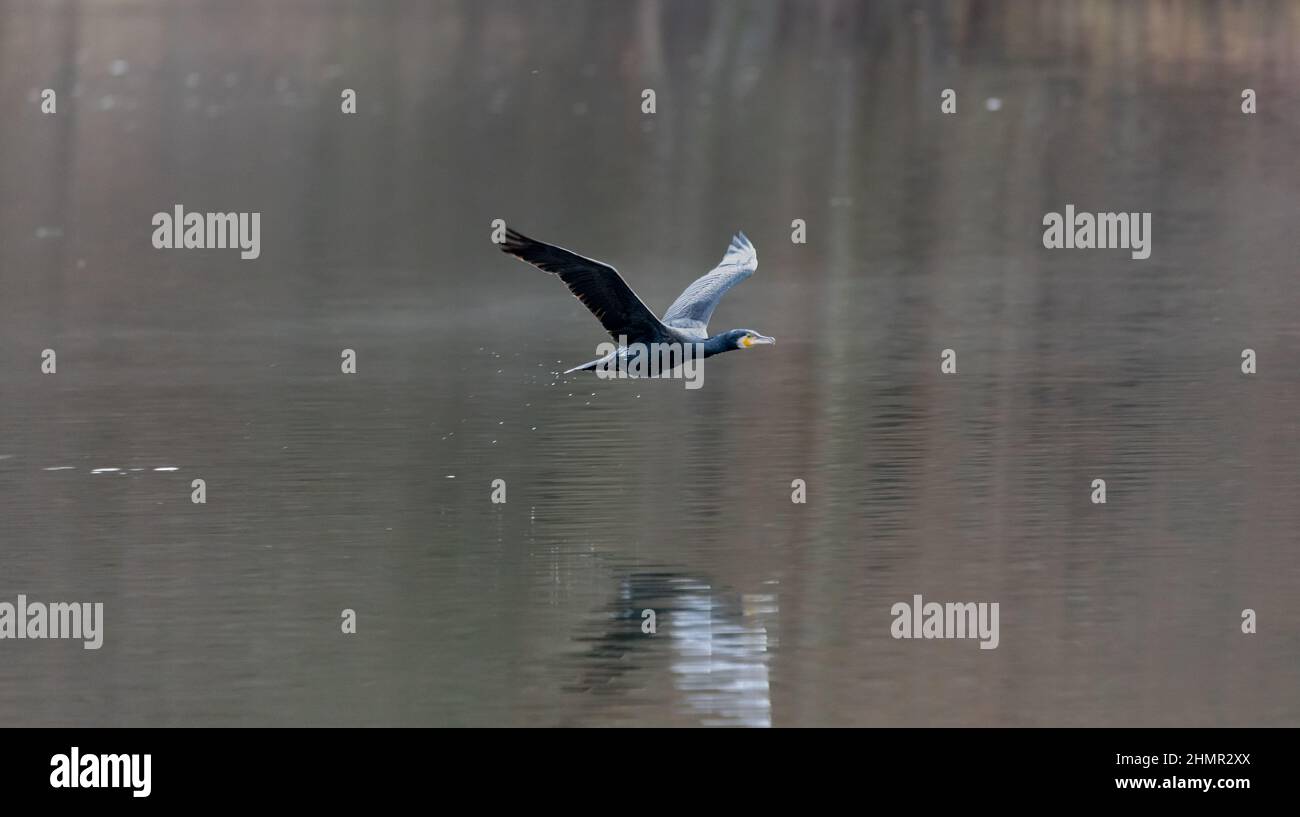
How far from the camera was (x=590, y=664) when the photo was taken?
549 inches

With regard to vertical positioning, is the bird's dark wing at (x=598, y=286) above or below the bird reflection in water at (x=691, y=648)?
above

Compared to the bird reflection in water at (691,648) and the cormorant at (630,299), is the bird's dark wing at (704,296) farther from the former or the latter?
the bird reflection in water at (691,648)

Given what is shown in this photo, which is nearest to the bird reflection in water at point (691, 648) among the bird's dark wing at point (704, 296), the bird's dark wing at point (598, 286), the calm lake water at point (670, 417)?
the calm lake water at point (670, 417)

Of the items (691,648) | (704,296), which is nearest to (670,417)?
(704,296)

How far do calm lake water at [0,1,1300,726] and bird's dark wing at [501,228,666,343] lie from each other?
1414mm

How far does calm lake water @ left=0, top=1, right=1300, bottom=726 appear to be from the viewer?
45.8 feet

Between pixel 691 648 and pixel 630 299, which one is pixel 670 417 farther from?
pixel 691 648

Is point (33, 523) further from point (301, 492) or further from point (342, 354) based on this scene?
point (342, 354)

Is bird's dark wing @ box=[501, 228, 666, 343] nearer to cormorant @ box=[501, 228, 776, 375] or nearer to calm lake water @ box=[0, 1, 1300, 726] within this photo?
cormorant @ box=[501, 228, 776, 375]

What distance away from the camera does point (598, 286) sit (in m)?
17.0

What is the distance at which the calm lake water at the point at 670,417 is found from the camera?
45.8ft

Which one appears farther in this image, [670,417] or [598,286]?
[670,417]

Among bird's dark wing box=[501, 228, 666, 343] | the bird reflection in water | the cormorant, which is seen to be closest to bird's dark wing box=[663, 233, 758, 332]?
the cormorant

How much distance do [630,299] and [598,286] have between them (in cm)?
26
